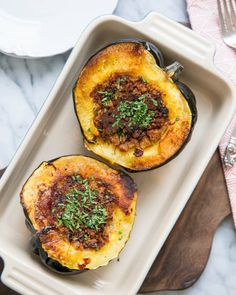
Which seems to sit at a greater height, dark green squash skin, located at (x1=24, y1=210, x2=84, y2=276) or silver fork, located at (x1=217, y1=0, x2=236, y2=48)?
silver fork, located at (x1=217, y1=0, x2=236, y2=48)

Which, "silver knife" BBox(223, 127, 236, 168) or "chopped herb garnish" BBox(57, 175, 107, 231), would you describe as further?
"silver knife" BBox(223, 127, 236, 168)

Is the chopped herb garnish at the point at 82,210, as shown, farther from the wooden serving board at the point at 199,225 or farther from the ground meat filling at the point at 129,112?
the wooden serving board at the point at 199,225

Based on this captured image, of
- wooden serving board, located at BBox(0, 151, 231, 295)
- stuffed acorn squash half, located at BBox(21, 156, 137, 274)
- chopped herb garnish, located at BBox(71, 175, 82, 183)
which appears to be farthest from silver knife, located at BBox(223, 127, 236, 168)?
chopped herb garnish, located at BBox(71, 175, 82, 183)

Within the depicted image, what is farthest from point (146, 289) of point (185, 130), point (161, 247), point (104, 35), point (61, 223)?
point (104, 35)

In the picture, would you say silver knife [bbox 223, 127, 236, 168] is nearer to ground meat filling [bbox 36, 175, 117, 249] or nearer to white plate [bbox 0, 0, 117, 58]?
ground meat filling [bbox 36, 175, 117, 249]

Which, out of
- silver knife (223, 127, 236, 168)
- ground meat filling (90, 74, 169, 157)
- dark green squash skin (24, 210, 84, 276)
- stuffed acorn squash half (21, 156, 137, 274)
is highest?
ground meat filling (90, 74, 169, 157)

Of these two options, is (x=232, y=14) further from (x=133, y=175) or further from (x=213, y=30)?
(x=133, y=175)

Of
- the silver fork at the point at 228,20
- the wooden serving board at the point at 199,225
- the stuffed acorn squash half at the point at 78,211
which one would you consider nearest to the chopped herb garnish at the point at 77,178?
the stuffed acorn squash half at the point at 78,211
